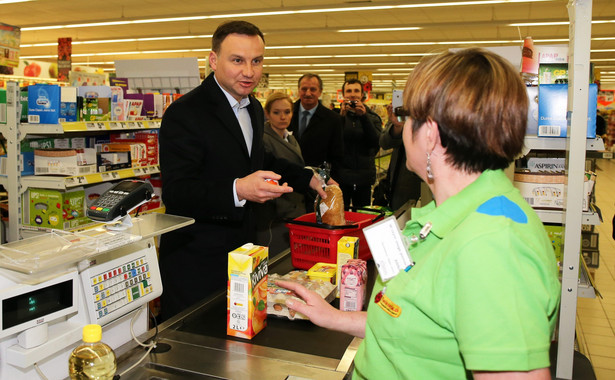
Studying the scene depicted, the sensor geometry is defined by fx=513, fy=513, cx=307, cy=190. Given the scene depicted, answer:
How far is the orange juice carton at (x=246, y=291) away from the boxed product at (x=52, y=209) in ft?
9.23

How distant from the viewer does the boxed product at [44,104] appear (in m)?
3.76

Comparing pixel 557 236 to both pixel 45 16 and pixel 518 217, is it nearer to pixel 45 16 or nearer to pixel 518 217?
pixel 518 217

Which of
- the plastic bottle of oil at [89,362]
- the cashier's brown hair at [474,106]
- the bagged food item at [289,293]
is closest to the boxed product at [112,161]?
the bagged food item at [289,293]

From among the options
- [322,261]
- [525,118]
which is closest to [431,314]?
[525,118]

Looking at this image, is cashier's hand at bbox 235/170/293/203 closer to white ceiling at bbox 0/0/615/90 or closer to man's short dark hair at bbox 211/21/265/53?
man's short dark hair at bbox 211/21/265/53

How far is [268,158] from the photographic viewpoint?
2.92 metres

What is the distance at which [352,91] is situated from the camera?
586 centimetres

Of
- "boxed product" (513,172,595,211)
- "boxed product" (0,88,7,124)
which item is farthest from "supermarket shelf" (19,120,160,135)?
"boxed product" (513,172,595,211)

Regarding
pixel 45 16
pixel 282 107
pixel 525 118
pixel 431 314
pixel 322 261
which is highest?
pixel 45 16

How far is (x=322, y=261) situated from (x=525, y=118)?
1.39m

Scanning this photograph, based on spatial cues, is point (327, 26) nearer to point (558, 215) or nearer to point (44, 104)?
point (44, 104)

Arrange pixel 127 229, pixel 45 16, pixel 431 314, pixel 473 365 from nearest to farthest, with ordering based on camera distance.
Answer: pixel 473 365
pixel 431 314
pixel 127 229
pixel 45 16

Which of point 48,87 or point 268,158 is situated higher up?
point 48,87

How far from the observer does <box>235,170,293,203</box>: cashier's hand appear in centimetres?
A: 195
